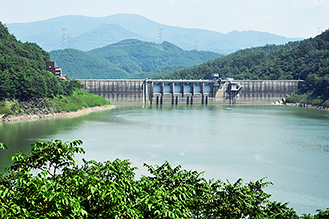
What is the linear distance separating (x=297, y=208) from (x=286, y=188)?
431 cm

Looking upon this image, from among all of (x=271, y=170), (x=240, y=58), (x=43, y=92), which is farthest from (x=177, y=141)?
(x=240, y=58)

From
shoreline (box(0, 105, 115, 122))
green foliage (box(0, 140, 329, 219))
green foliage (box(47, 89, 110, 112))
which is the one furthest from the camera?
green foliage (box(47, 89, 110, 112))

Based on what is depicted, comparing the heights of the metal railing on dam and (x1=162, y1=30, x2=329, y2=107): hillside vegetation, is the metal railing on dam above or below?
below

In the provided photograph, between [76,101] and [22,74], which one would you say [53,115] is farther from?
[76,101]

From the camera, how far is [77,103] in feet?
285

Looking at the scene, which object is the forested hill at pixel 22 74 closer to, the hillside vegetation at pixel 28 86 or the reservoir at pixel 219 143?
the hillside vegetation at pixel 28 86

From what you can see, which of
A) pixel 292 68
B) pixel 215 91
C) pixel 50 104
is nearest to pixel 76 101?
pixel 50 104

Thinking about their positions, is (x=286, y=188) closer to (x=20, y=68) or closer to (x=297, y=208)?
(x=297, y=208)

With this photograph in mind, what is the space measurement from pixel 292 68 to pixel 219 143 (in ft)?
260

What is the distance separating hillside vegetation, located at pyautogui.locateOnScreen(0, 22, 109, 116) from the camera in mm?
71625

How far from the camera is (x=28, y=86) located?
73562 mm

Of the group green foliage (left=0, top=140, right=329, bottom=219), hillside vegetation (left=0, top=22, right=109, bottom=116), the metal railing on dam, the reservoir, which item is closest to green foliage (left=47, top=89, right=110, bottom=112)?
hillside vegetation (left=0, top=22, right=109, bottom=116)

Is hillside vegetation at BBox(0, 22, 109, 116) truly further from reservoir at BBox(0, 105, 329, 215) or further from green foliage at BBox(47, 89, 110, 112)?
reservoir at BBox(0, 105, 329, 215)

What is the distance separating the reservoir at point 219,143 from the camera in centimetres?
3362
